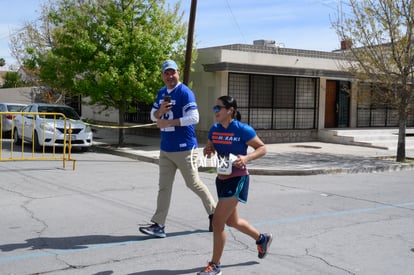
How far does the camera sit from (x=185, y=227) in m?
6.85

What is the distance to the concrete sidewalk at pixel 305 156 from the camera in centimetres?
1343

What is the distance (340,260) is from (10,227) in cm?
416

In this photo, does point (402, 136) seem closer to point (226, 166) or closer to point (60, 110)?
point (60, 110)

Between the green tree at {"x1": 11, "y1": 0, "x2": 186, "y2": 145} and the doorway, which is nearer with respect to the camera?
the green tree at {"x1": 11, "y1": 0, "x2": 186, "y2": 145}

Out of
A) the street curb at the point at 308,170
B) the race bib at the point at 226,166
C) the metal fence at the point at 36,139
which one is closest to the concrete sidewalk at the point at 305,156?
the street curb at the point at 308,170

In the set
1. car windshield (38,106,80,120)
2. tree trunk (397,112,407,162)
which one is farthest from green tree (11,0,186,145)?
tree trunk (397,112,407,162)

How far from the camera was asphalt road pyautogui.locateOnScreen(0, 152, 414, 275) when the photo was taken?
528cm

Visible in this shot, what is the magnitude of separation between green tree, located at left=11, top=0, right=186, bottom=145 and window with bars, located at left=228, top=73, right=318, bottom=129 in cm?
373

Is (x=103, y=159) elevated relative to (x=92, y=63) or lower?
lower

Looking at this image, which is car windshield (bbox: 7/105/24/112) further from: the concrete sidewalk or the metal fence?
the concrete sidewalk

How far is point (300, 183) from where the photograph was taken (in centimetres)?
1157

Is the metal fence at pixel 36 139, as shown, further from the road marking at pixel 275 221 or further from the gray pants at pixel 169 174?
the gray pants at pixel 169 174

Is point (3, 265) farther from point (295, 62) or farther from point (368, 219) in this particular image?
point (295, 62)

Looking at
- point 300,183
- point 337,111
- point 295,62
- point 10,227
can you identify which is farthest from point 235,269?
point 337,111
